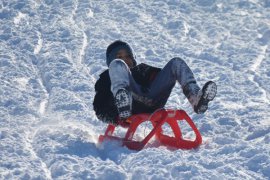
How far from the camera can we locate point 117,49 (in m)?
4.81

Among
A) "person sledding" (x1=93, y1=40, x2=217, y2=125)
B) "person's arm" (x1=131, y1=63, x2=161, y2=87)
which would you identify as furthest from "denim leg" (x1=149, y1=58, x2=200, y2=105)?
"person's arm" (x1=131, y1=63, x2=161, y2=87)

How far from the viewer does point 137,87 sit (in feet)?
14.6

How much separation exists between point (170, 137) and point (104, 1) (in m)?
5.29

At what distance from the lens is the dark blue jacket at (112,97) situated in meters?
4.32

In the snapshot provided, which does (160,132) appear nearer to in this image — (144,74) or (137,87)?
(137,87)

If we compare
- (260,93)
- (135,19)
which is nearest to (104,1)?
(135,19)

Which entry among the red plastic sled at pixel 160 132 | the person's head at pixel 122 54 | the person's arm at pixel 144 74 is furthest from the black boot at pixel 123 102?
the person's head at pixel 122 54

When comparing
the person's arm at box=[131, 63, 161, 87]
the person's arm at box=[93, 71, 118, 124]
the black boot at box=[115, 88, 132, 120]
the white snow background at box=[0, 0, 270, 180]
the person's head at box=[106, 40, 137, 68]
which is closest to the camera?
the white snow background at box=[0, 0, 270, 180]

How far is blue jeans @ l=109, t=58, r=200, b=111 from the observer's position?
4125mm

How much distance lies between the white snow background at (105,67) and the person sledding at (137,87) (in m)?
0.30

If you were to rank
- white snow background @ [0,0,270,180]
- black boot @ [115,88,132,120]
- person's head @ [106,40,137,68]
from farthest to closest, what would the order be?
person's head @ [106,40,137,68], black boot @ [115,88,132,120], white snow background @ [0,0,270,180]

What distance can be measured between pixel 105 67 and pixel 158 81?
2267 mm

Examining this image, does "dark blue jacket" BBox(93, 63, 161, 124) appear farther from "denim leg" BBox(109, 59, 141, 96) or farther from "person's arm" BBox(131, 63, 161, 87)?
"denim leg" BBox(109, 59, 141, 96)

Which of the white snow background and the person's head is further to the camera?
the person's head
